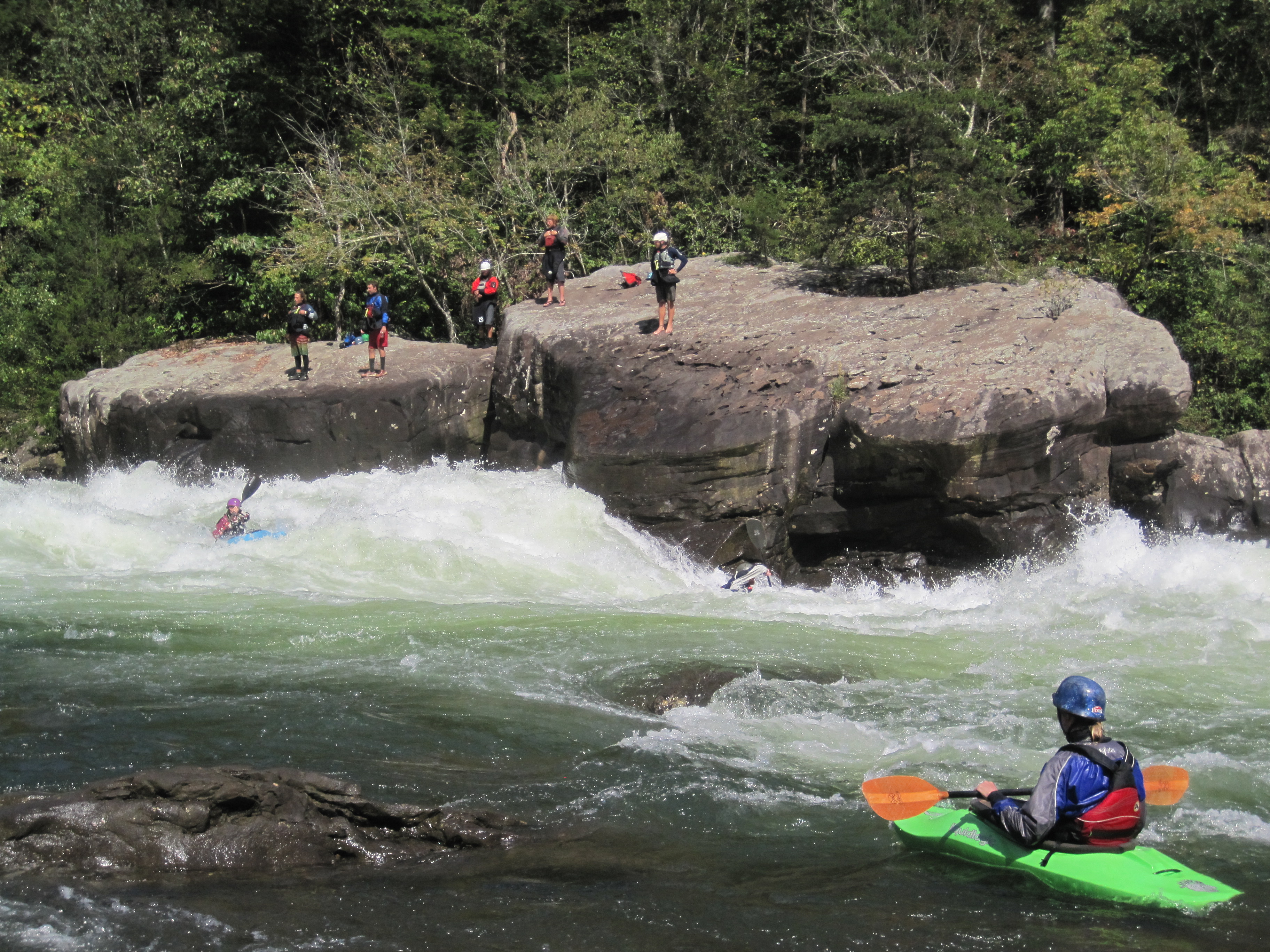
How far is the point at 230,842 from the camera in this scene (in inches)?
172

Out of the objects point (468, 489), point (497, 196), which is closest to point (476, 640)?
point (468, 489)

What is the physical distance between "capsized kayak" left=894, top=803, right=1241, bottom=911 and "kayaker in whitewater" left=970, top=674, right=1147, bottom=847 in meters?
0.08

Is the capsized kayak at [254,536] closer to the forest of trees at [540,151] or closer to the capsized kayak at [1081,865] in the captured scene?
the forest of trees at [540,151]

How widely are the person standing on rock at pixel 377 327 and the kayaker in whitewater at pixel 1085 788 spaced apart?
11821 mm

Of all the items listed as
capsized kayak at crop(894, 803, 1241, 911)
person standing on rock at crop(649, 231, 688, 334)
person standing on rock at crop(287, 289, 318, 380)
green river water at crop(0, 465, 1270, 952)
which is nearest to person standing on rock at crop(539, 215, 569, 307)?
person standing on rock at crop(649, 231, 688, 334)

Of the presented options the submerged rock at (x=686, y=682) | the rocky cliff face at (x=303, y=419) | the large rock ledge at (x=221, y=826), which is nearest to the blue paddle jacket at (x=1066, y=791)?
the large rock ledge at (x=221, y=826)

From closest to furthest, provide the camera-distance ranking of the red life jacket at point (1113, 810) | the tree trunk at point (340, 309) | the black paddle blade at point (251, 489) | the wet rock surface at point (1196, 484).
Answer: the red life jacket at point (1113, 810) < the wet rock surface at point (1196, 484) < the black paddle blade at point (251, 489) < the tree trunk at point (340, 309)

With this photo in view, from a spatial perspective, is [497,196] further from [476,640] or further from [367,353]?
[476,640]

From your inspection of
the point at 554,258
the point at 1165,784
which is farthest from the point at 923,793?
the point at 554,258

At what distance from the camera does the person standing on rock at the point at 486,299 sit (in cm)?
1559

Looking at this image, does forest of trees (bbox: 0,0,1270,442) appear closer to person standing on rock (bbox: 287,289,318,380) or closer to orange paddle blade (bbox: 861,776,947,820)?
person standing on rock (bbox: 287,289,318,380)

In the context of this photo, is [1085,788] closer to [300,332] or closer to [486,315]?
[300,332]

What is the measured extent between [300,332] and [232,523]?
12.8ft

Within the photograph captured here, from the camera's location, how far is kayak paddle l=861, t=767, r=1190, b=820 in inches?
192
